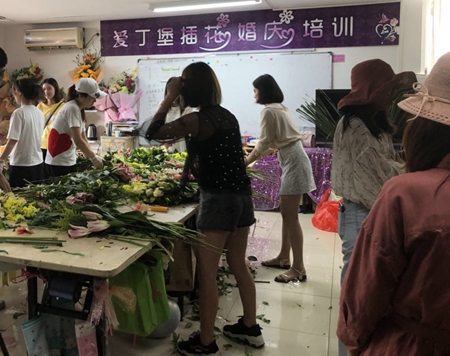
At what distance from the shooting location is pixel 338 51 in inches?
217

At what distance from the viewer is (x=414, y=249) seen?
86 centimetres

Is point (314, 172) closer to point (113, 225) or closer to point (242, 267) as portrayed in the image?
point (242, 267)

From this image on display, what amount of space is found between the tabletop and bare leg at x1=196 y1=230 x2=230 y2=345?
42 centimetres

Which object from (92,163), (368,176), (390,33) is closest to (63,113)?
(92,163)

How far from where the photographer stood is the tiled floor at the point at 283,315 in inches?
88.3

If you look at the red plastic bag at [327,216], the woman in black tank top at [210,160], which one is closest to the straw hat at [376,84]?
the woman in black tank top at [210,160]

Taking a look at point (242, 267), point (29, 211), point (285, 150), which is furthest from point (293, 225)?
point (29, 211)

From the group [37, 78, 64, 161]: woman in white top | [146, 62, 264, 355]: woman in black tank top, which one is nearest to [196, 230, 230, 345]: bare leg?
[146, 62, 264, 355]: woman in black tank top

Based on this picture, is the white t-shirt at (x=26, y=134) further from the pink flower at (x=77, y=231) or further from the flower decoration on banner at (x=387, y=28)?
the flower decoration on banner at (x=387, y=28)

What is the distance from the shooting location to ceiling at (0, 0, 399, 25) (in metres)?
5.36

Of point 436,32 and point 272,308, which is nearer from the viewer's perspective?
point 272,308

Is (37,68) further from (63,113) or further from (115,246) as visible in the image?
(115,246)

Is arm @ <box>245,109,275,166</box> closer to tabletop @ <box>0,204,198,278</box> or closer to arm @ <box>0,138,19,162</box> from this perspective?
tabletop @ <box>0,204,198,278</box>

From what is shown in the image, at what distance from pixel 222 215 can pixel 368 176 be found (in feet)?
2.27
